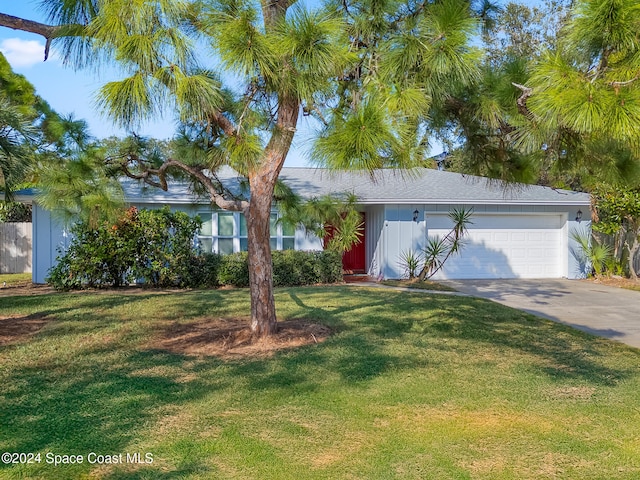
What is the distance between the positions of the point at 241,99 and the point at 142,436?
365 cm

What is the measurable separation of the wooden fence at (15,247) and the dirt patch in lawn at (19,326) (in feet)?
38.7

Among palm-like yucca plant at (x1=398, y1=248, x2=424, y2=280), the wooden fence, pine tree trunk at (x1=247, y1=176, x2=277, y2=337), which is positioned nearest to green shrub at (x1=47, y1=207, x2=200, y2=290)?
palm-like yucca plant at (x1=398, y1=248, x2=424, y2=280)

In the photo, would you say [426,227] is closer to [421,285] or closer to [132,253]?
[421,285]

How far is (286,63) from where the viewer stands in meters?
5.05

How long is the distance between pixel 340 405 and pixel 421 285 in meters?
9.70

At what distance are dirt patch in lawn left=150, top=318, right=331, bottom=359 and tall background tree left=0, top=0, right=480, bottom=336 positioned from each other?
8.25 ft

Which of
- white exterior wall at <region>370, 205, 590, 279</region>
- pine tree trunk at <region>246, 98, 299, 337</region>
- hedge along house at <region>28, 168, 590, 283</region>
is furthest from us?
white exterior wall at <region>370, 205, 590, 279</region>

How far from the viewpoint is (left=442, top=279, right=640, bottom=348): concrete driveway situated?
9.24 meters

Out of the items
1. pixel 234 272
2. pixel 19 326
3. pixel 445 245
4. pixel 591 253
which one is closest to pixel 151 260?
pixel 234 272

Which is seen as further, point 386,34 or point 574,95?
point 386,34

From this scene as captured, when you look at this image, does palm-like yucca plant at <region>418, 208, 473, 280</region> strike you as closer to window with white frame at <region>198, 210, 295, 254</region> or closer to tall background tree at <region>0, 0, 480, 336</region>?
window with white frame at <region>198, 210, 295, 254</region>

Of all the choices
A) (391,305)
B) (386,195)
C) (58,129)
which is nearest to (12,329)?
(58,129)

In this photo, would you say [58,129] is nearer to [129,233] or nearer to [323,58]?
[323,58]

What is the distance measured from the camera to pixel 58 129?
7367 millimetres
